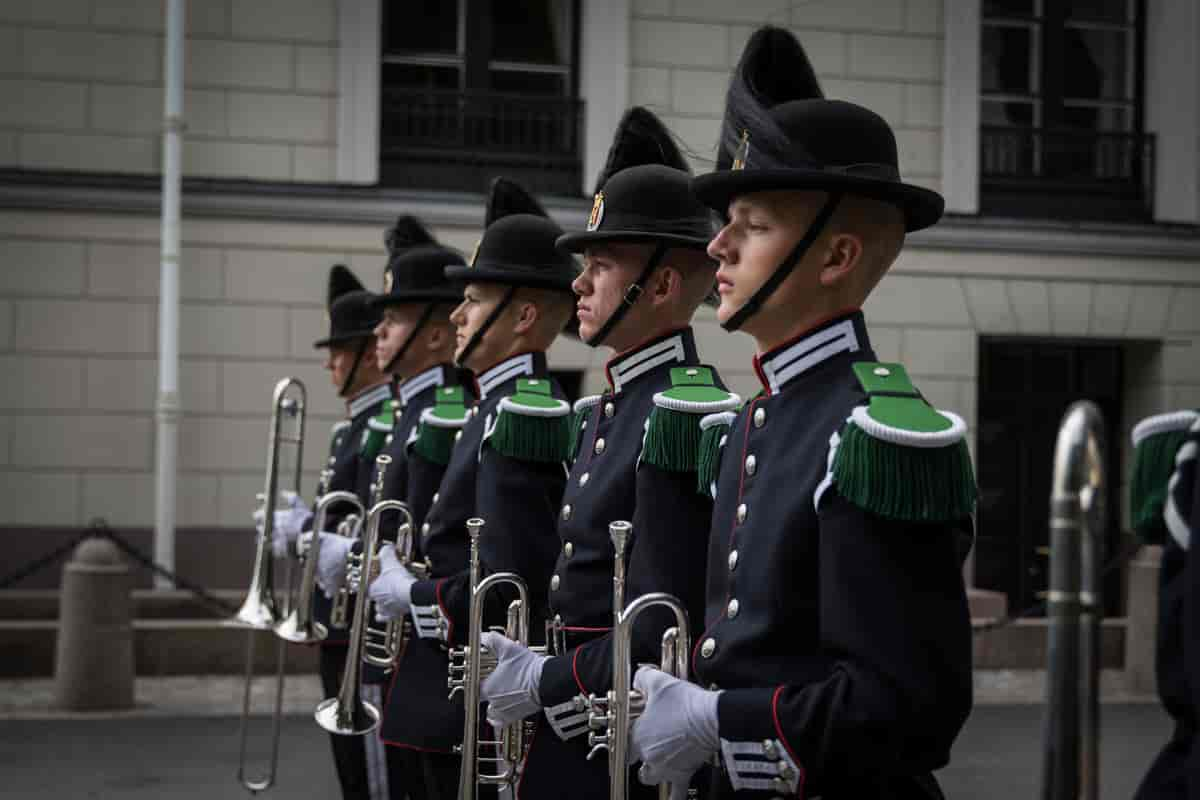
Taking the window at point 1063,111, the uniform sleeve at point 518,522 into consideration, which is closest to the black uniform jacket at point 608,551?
the uniform sleeve at point 518,522

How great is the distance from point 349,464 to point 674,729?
5.12 m

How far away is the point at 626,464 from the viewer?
405 cm

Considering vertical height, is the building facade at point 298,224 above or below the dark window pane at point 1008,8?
below

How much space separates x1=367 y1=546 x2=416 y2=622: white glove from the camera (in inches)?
209

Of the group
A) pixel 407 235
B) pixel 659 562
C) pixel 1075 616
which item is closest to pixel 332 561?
pixel 407 235

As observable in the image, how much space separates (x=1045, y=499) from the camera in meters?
13.2

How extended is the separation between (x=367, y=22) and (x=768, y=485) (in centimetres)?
1083

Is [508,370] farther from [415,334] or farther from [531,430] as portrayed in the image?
[415,334]

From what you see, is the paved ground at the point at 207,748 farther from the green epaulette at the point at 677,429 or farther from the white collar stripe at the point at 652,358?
the green epaulette at the point at 677,429

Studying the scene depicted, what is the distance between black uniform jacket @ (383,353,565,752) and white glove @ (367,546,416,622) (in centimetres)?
10

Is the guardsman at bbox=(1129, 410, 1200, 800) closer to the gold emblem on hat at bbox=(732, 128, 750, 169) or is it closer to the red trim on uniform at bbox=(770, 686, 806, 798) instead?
the red trim on uniform at bbox=(770, 686, 806, 798)

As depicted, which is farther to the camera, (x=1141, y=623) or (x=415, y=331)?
(x=1141, y=623)

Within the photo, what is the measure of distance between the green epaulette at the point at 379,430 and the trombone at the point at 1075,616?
5278 millimetres

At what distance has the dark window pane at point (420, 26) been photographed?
535 inches
